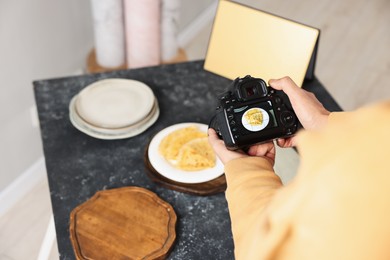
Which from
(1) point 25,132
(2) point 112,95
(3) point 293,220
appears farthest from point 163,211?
(1) point 25,132

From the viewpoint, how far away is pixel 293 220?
1.60 feet

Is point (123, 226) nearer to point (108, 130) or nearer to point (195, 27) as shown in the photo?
point (108, 130)

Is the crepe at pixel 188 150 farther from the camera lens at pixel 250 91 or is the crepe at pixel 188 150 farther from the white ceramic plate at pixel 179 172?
the camera lens at pixel 250 91

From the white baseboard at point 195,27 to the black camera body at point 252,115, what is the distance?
183cm

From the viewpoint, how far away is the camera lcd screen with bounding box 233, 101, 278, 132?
98 cm

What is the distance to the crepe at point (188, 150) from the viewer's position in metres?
1.17

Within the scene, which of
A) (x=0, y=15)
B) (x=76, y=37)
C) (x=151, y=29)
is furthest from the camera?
(x=76, y=37)

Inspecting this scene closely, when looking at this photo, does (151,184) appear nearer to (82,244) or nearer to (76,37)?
(82,244)

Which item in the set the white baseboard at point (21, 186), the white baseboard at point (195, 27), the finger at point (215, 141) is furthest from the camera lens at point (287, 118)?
the white baseboard at point (195, 27)

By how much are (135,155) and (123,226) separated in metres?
0.24

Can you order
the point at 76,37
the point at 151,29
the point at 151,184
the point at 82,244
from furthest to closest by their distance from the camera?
the point at 76,37 < the point at 151,29 < the point at 151,184 < the point at 82,244

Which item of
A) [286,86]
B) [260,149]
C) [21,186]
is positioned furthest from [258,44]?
[21,186]

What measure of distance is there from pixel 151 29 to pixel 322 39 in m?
1.47

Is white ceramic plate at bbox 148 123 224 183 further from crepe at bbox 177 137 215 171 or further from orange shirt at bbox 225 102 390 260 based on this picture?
orange shirt at bbox 225 102 390 260
